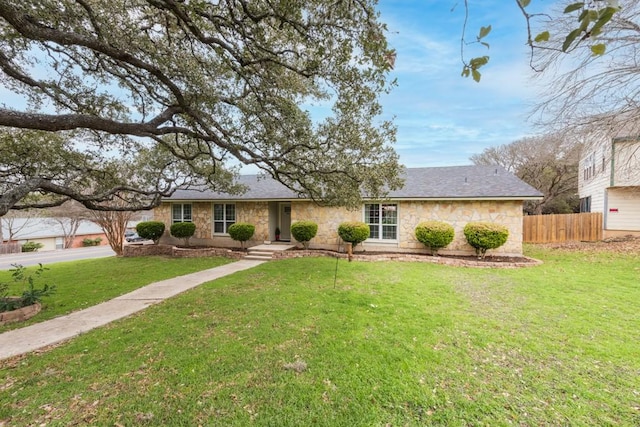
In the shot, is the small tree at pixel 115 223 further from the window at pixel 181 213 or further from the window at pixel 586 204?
the window at pixel 586 204

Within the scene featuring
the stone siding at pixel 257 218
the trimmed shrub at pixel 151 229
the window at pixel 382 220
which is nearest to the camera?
the window at pixel 382 220

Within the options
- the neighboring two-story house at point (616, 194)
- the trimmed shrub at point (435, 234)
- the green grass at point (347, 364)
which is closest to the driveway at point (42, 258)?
the green grass at point (347, 364)

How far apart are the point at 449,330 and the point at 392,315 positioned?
0.97 metres

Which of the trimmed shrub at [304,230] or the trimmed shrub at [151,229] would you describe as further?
the trimmed shrub at [151,229]

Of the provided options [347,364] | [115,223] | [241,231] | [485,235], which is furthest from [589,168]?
[115,223]

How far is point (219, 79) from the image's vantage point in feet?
23.5

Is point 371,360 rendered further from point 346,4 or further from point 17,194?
point 17,194

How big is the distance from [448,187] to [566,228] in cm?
832

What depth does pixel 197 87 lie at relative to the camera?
632 centimetres

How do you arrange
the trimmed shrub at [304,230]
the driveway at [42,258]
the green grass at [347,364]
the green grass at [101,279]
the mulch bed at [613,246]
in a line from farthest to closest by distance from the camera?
the driveway at [42,258] → the trimmed shrub at [304,230] → the mulch bed at [613,246] → the green grass at [101,279] → the green grass at [347,364]

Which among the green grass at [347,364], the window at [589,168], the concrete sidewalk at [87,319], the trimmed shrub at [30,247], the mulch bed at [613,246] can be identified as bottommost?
the trimmed shrub at [30,247]

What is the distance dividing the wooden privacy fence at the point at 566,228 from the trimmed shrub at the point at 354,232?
33.6ft

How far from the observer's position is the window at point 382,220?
42.0ft

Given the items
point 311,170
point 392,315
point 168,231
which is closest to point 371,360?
point 392,315
